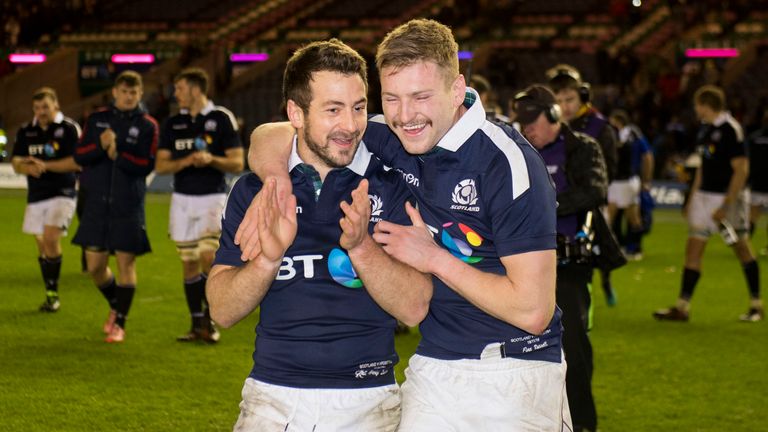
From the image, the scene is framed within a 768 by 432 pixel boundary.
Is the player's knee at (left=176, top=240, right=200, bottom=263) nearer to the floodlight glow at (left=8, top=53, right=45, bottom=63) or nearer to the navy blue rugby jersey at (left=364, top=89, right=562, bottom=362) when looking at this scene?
the navy blue rugby jersey at (left=364, top=89, right=562, bottom=362)

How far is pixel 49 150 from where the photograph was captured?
426 inches

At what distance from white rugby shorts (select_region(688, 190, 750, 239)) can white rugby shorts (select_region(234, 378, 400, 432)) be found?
25.7 ft

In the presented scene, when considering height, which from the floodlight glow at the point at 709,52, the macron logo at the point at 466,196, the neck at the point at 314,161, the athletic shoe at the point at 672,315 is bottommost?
the athletic shoe at the point at 672,315

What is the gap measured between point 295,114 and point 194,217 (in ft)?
19.4

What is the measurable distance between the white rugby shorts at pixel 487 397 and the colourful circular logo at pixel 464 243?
32 cm

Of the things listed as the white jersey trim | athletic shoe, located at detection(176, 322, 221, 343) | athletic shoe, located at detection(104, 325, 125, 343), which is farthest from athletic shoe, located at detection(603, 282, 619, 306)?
the white jersey trim

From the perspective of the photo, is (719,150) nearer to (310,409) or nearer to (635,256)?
(635,256)

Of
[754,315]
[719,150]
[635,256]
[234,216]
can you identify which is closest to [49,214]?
[719,150]

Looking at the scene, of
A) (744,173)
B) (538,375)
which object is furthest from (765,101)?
(538,375)

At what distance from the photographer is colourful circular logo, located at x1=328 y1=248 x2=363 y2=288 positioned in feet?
12.0

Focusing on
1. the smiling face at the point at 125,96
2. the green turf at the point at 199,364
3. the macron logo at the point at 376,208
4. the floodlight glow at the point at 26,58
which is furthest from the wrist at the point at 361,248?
the floodlight glow at the point at 26,58

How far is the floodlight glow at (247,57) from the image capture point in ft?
120

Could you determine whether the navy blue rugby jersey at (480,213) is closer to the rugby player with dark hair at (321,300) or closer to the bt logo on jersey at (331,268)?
the rugby player with dark hair at (321,300)

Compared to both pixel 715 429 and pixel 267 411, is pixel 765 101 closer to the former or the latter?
pixel 715 429
